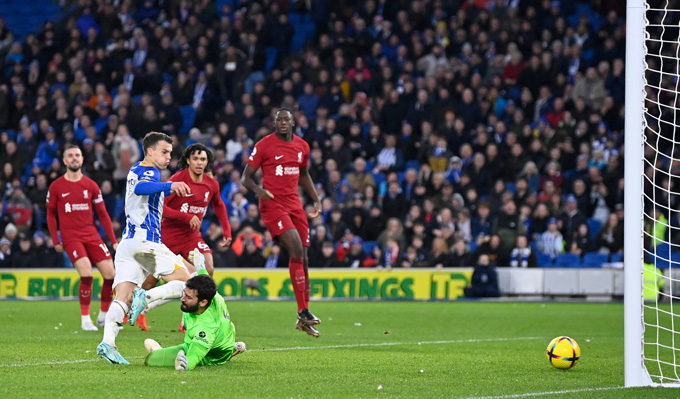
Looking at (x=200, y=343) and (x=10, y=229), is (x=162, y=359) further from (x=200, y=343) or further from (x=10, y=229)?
(x=10, y=229)

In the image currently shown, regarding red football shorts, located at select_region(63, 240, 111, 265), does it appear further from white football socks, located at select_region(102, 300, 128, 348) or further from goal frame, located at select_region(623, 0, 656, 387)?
goal frame, located at select_region(623, 0, 656, 387)

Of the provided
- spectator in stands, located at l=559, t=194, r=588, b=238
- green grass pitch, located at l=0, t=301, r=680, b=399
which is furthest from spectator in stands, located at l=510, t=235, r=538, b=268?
green grass pitch, located at l=0, t=301, r=680, b=399

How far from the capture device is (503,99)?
2373 cm

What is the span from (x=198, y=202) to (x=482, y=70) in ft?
44.9

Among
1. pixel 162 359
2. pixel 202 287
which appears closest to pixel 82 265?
pixel 162 359

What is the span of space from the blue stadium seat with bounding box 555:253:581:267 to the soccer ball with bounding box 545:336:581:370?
1265cm

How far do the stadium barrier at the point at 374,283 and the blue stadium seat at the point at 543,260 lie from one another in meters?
0.74

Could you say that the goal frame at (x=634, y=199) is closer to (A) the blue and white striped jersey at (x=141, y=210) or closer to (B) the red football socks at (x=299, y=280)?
(A) the blue and white striped jersey at (x=141, y=210)

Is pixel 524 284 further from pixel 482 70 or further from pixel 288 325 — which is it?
pixel 288 325

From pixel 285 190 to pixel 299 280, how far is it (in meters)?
1.09

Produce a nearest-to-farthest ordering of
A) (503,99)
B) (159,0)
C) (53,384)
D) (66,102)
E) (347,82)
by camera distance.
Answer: (53,384), (503,99), (347,82), (66,102), (159,0)

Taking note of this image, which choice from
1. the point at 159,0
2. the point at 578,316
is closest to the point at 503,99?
the point at 578,316

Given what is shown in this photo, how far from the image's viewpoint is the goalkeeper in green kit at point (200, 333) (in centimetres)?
759

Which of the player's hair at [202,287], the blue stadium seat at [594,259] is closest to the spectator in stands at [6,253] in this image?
the blue stadium seat at [594,259]
